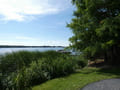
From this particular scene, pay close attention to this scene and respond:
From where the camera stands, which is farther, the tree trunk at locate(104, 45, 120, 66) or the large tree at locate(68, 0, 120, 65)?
the tree trunk at locate(104, 45, 120, 66)

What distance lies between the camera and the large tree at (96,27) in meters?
6.69

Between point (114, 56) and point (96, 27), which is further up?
point (96, 27)

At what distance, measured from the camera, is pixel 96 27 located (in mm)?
7172

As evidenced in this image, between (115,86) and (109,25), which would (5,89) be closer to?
(115,86)

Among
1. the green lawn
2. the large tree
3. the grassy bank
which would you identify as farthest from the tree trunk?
the grassy bank

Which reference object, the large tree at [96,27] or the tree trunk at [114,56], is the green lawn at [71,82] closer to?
the large tree at [96,27]

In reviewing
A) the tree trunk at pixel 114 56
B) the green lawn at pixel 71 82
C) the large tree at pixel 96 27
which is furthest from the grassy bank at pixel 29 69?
the tree trunk at pixel 114 56

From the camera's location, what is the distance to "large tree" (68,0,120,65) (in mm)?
6690

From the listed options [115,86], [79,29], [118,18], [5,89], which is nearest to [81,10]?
[79,29]

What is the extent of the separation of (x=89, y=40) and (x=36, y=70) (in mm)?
3983

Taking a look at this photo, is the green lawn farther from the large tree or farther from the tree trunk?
the tree trunk

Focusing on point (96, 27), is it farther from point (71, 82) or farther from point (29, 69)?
point (29, 69)

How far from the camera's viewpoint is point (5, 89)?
466 centimetres

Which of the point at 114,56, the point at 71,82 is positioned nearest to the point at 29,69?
the point at 71,82
